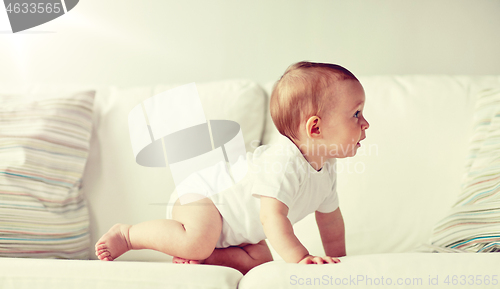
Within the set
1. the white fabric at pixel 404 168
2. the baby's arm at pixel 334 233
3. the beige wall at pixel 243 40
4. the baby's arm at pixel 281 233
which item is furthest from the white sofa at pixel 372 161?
the baby's arm at pixel 281 233

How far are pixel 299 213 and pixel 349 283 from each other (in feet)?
1.15

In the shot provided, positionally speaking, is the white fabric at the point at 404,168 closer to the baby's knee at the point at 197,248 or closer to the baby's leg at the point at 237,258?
the baby's leg at the point at 237,258

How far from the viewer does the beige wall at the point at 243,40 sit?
143 cm

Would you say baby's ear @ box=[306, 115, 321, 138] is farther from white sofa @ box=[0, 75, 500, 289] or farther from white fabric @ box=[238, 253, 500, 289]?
white sofa @ box=[0, 75, 500, 289]

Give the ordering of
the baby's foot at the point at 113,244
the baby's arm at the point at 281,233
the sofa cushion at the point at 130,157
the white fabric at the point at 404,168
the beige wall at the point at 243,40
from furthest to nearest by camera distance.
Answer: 1. the beige wall at the point at 243,40
2. the sofa cushion at the point at 130,157
3. the white fabric at the point at 404,168
4. the baby's foot at the point at 113,244
5. the baby's arm at the point at 281,233

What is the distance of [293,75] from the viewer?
2.50ft

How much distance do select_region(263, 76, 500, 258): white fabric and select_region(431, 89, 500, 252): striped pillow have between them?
54mm

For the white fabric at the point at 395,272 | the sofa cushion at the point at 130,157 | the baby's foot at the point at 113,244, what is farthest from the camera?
the sofa cushion at the point at 130,157

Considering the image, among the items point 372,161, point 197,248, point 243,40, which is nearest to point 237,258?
point 197,248

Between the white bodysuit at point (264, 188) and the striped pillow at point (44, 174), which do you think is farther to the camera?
the striped pillow at point (44, 174)

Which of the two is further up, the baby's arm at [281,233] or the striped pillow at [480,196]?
the baby's arm at [281,233]

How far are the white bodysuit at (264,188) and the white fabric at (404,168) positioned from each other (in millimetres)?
180

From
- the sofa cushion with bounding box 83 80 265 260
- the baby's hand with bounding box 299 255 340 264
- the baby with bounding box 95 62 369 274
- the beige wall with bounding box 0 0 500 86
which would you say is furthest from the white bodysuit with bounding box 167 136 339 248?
the beige wall with bounding box 0 0 500 86

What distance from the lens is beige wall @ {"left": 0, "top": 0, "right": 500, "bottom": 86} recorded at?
1432 millimetres
